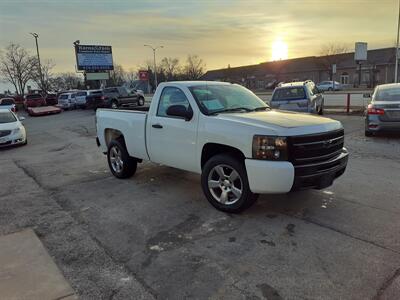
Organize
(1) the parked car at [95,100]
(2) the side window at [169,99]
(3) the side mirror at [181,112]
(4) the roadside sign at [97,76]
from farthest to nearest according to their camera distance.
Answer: (4) the roadside sign at [97,76], (1) the parked car at [95,100], (2) the side window at [169,99], (3) the side mirror at [181,112]

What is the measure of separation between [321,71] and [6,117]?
249 ft

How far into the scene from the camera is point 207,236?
4.38 m

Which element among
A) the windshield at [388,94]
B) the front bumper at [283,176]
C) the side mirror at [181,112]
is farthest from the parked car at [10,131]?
the windshield at [388,94]

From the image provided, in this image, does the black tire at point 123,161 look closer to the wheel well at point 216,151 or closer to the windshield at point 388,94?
the wheel well at point 216,151

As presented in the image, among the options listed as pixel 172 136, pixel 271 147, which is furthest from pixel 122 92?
pixel 271 147

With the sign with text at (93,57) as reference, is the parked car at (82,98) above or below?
below

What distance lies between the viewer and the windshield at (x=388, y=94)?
420 inches

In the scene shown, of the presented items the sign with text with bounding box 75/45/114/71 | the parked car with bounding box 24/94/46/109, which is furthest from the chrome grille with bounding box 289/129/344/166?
the sign with text with bounding box 75/45/114/71

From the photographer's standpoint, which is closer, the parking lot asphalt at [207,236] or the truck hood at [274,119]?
the parking lot asphalt at [207,236]

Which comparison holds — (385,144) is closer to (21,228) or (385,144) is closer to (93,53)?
(21,228)

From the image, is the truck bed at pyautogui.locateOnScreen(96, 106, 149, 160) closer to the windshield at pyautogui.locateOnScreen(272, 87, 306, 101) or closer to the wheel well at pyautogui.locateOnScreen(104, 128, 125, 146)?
the wheel well at pyautogui.locateOnScreen(104, 128, 125, 146)

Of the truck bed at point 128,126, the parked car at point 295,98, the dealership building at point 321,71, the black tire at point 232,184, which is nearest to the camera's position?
the black tire at point 232,184

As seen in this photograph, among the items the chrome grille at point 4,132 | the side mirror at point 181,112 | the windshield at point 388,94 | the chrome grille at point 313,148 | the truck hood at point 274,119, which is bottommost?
the chrome grille at point 4,132

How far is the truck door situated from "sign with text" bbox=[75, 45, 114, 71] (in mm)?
46189
